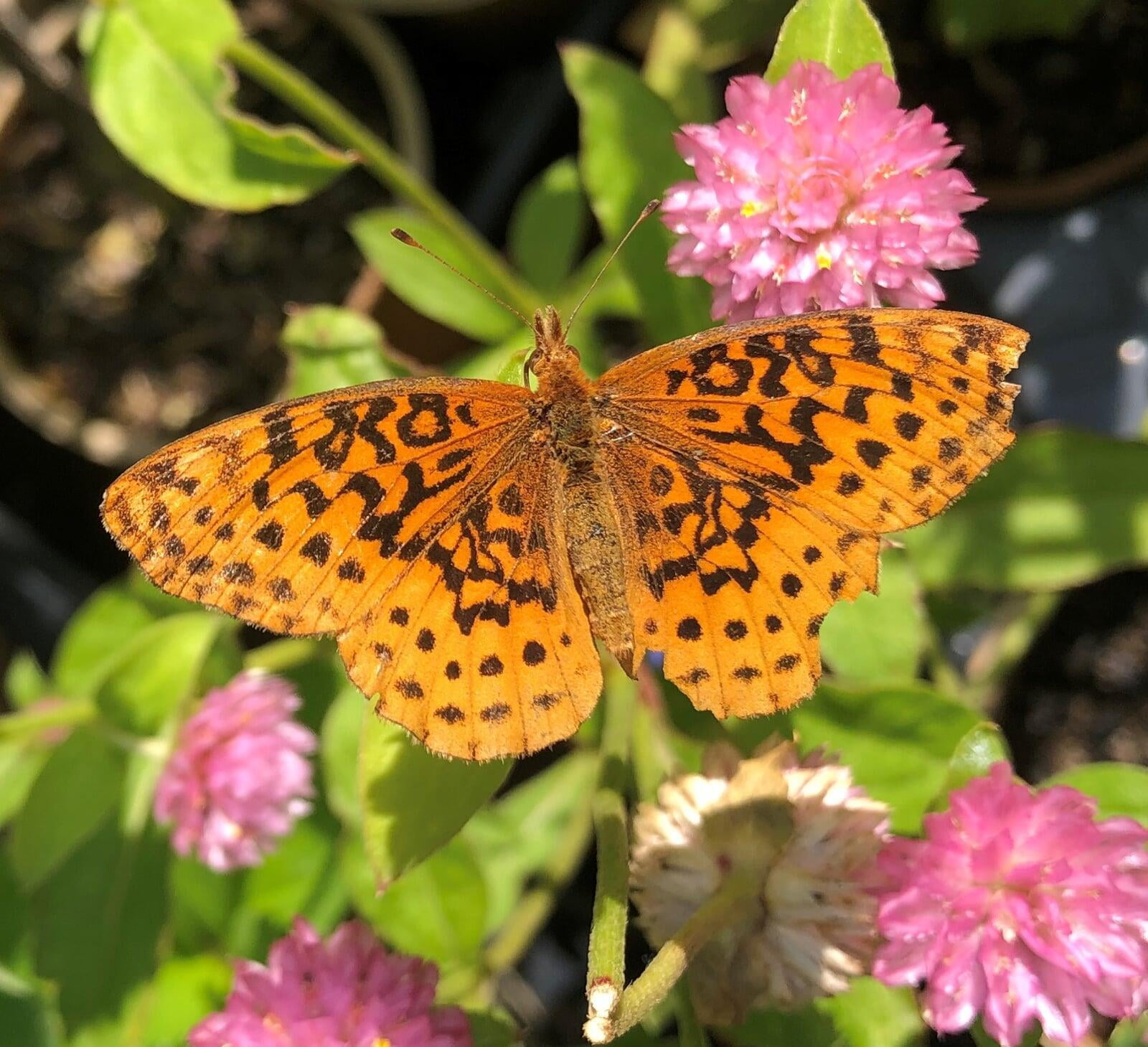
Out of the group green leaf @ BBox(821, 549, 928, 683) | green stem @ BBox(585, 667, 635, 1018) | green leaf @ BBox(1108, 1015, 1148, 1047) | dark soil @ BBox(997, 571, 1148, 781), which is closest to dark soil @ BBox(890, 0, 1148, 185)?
dark soil @ BBox(997, 571, 1148, 781)

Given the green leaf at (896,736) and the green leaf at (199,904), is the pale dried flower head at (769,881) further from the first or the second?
the green leaf at (199,904)

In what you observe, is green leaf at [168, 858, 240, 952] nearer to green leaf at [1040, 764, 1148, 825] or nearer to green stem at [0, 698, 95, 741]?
green stem at [0, 698, 95, 741]

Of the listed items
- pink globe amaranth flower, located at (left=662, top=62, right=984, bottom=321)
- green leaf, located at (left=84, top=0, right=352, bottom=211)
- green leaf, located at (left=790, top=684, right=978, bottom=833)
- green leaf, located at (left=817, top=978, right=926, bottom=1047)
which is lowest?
green leaf, located at (left=817, top=978, right=926, bottom=1047)

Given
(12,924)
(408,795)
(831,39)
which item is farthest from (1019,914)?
(12,924)

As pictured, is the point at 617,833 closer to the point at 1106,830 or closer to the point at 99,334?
the point at 1106,830

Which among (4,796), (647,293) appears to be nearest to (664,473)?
(647,293)
